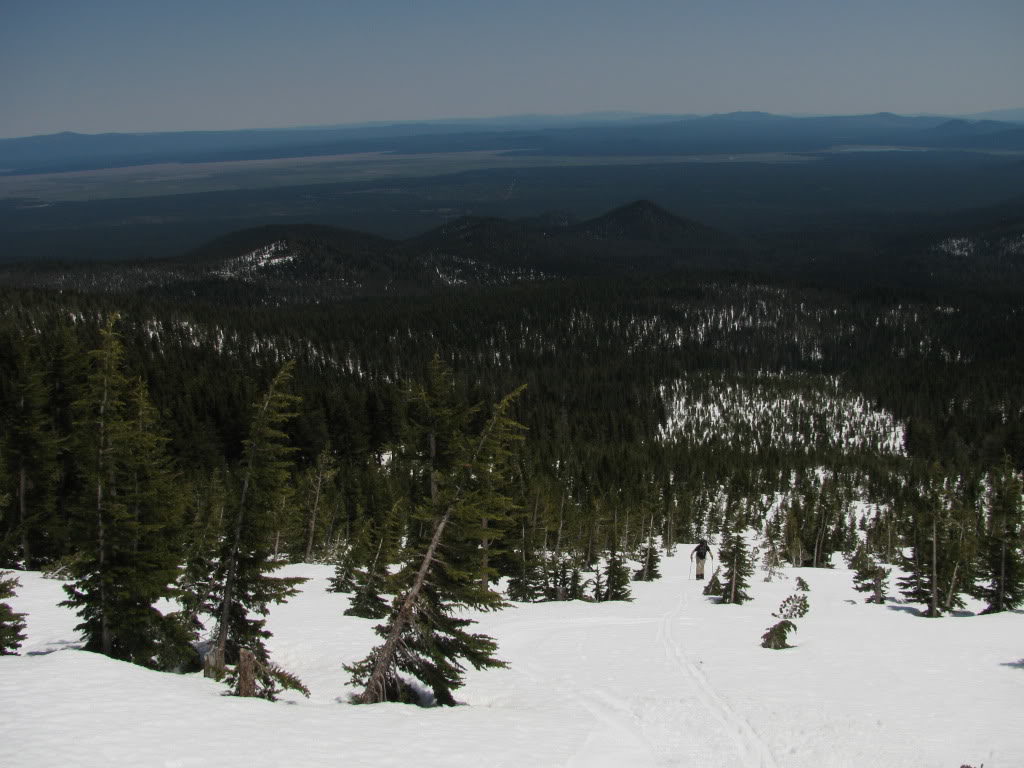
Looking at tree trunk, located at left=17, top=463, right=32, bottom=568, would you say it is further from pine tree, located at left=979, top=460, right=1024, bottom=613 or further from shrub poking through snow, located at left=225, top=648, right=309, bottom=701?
pine tree, located at left=979, top=460, right=1024, bottom=613

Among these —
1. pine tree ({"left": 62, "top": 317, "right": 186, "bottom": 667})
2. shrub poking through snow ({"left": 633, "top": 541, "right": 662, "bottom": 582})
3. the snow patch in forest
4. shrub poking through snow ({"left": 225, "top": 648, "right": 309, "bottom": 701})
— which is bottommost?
the snow patch in forest

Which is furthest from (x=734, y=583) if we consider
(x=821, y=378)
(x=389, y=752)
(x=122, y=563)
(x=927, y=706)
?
(x=821, y=378)

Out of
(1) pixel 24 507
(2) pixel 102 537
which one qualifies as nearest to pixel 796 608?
(2) pixel 102 537

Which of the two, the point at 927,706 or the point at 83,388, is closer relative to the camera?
the point at 927,706

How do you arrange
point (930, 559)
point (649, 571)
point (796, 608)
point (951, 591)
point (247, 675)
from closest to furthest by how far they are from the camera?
point (247, 675), point (796, 608), point (951, 591), point (930, 559), point (649, 571)

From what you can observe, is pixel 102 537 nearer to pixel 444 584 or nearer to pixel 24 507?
pixel 444 584

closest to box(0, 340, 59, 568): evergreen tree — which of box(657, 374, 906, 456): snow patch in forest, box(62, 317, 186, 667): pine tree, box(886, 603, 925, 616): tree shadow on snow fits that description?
box(62, 317, 186, 667): pine tree

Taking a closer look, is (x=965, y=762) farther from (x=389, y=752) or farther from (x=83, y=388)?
(x=83, y=388)
